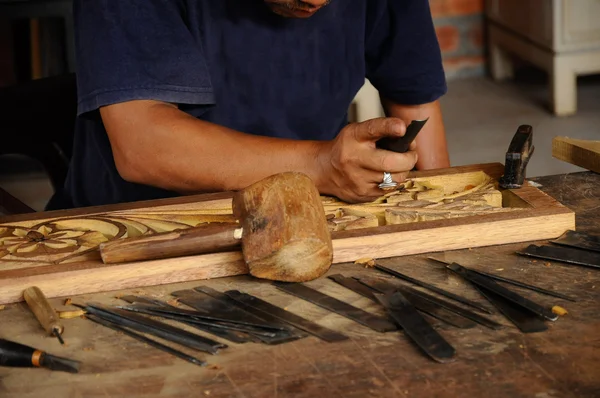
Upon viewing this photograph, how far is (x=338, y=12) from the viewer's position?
1.87m

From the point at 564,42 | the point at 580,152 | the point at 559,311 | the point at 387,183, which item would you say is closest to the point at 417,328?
the point at 559,311

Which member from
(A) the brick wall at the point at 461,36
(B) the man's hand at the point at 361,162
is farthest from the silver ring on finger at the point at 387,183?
(A) the brick wall at the point at 461,36

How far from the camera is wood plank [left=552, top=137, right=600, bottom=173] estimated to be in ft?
5.57

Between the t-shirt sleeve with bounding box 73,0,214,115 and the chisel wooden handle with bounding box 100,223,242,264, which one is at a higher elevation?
the t-shirt sleeve with bounding box 73,0,214,115

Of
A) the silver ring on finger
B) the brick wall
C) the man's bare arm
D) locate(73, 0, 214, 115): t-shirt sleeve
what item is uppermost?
locate(73, 0, 214, 115): t-shirt sleeve

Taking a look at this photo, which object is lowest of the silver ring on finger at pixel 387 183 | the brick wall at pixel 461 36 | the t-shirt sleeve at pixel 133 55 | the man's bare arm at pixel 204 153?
the brick wall at pixel 461 36

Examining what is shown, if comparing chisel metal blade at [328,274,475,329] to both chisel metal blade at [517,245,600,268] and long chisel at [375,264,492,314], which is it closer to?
long chisel at [375,264,492,314]

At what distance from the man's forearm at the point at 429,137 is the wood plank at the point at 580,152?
1.17 ft

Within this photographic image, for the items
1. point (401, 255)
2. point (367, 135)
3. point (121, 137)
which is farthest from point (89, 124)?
point (401, 255)

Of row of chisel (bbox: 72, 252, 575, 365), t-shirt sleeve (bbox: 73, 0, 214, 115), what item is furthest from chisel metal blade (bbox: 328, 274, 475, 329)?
t-shirt sleeve (bbox: 73, 0, 214, 115)

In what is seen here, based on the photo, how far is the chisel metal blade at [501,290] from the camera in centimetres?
115

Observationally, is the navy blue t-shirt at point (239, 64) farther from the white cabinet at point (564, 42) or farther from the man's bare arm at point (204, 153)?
the white cabinet at point (564, 42)

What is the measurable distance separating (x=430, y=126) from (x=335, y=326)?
103 centimetres

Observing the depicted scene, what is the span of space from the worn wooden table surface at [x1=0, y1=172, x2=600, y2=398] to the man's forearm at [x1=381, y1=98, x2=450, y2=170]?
872 millimetres
